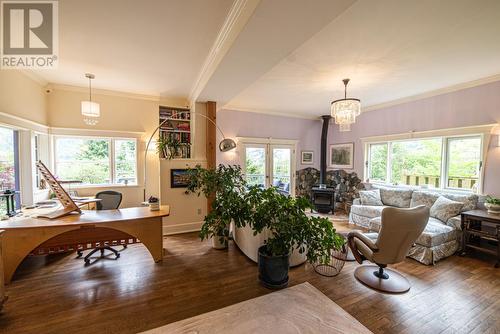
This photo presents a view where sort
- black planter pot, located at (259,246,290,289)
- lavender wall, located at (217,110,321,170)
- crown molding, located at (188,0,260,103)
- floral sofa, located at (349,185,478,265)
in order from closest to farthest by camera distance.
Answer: crown molding, located at (188,0,260,103) → black planter pot, located at (259,246,290,289) → floral sofa, located at (349,185,478,265) → lavender wall, located at (217,110,321,170)

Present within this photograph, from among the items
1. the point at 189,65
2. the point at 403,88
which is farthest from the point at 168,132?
the point at 403,88

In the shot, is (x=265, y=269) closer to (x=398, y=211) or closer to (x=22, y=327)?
(x=398, y=211)

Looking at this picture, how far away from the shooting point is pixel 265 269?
7.86 ft

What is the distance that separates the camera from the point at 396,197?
4.39m

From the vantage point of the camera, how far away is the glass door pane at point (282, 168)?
610 centimetres

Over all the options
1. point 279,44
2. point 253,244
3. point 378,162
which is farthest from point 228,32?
point 378,162

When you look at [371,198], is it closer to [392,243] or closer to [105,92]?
[392,243]

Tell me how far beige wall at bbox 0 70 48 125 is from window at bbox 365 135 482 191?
7.08 m

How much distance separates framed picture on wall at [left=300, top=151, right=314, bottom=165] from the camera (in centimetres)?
648

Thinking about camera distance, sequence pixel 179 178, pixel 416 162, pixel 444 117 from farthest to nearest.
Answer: pixel 416 162, pixel 179 178, pixel 444 117

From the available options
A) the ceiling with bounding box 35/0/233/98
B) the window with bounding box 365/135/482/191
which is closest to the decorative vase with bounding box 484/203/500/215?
the window with bounding box 365/135/482/191

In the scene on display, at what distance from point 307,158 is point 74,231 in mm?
5744

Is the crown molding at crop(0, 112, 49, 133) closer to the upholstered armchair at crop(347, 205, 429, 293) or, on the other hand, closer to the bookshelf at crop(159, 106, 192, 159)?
the bookshelf at crop(159, 106, 192, 159)

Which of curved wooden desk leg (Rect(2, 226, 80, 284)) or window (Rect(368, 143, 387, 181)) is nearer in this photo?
curved wooden desk leg (Rect(2, 226, 80, 284))
